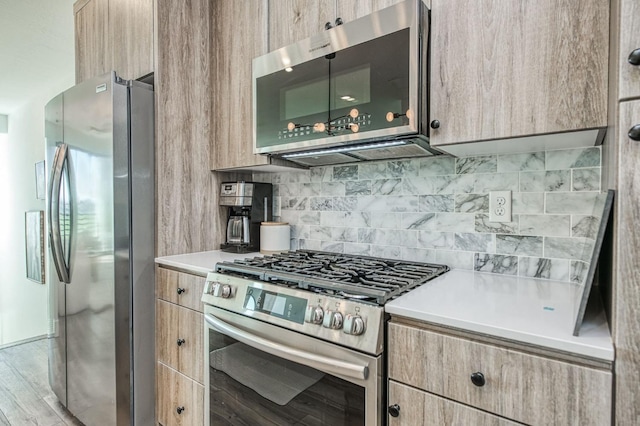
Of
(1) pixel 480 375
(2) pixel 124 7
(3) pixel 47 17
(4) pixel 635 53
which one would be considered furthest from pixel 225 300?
(3) pixel 47 17

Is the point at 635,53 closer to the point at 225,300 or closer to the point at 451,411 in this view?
the point at 451,411

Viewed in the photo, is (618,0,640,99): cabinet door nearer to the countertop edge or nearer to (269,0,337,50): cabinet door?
the countertop edge

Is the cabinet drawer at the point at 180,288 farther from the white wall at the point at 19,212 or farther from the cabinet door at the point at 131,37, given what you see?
the white wall at the point at 19,212

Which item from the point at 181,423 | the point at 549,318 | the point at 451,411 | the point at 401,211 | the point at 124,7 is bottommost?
the point at 181,423

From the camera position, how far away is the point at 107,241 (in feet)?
5.78

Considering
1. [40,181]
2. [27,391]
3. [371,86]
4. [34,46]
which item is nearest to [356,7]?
[371,86]

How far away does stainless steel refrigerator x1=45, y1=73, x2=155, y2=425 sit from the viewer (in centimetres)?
175

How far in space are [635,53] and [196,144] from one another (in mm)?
1867

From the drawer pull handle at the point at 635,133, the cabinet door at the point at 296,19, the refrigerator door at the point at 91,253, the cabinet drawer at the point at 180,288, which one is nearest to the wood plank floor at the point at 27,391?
the refrigerator door at the point at 91,253

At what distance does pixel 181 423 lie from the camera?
5.68 feet

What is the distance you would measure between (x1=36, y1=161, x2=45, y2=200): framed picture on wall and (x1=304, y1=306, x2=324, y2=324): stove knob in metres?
3.65

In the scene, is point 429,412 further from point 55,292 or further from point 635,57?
point 55,292

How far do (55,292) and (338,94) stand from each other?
2.07m

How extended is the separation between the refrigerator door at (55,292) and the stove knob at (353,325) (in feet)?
5.93
